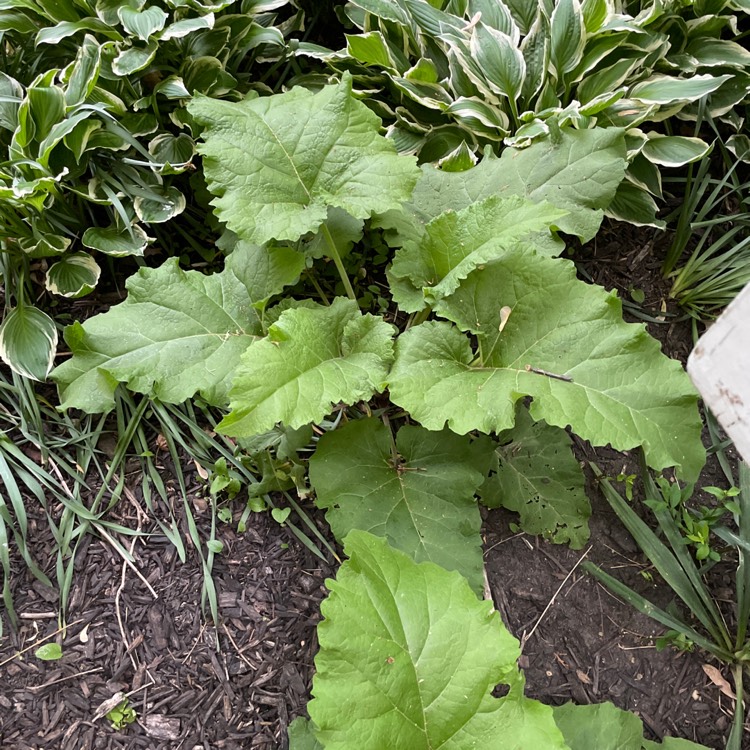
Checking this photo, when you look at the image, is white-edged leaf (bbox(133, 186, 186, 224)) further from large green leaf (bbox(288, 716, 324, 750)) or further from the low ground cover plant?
large green leaf (bbox(288, 716, 324, 750))

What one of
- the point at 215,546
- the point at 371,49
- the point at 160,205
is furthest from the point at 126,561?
the point at 371,49

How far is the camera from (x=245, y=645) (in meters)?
1.78

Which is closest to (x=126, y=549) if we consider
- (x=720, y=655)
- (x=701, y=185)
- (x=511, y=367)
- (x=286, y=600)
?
(x=286, y=600)

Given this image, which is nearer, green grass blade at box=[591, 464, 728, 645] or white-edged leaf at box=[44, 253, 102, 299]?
green grass blade at box=[591, 464, 728, 645]

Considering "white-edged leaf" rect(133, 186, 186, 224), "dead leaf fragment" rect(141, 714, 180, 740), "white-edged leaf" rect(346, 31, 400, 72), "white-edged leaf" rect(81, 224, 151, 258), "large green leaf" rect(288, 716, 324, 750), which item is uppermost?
"white-edged leaf" rect(346, 31, 400, 72)

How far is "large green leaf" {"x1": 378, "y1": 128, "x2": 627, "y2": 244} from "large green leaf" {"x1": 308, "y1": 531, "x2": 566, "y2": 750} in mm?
1044

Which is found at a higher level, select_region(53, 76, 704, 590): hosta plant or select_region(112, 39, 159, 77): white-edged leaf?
select_region(112, 39, 159, 77): white-edged leaf

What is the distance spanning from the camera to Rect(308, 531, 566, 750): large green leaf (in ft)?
4.12

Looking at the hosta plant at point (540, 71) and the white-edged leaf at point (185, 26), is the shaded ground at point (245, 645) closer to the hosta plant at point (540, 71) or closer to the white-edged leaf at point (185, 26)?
the hosta plant at point (540, 71)

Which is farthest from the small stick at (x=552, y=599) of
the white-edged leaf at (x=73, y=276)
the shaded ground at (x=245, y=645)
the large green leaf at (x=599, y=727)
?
the white-edged leaf at (x=73, y=276)

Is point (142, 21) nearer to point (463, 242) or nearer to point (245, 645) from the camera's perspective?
point (463, 242)

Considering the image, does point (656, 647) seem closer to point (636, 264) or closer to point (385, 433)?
point (385, 433)

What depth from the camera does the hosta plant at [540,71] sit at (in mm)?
2035

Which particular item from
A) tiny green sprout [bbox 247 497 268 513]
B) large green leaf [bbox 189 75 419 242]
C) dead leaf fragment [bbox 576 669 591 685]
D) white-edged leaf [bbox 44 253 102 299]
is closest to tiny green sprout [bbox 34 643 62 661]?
tiny green sprout [bbox 247 497 268 513]
